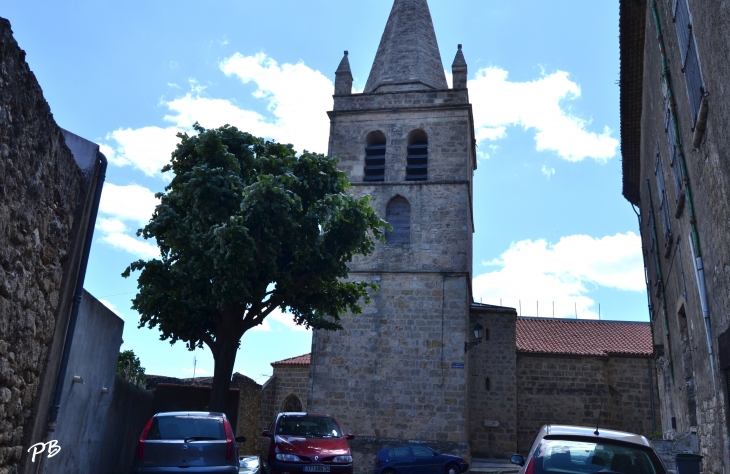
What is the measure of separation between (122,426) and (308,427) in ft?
10.8

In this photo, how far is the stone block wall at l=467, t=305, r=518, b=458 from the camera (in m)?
22.8

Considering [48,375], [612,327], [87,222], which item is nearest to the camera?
[48,375]

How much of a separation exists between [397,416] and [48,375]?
15.2m

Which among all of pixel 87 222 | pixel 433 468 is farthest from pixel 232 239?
pixel 433 468

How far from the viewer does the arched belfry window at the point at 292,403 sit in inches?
1018

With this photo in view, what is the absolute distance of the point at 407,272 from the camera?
21.5m

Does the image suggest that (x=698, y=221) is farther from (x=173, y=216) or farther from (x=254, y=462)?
(x=173, y=216)

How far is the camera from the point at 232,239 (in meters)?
11.7

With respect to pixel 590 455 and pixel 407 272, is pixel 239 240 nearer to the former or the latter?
pixel 590 455

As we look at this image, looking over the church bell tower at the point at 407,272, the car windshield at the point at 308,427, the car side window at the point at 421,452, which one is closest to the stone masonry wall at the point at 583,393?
the church bell tower at the point at 407,272

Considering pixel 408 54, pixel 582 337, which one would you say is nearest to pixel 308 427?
pixel 408 54

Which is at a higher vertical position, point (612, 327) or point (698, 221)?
point (612, 327)

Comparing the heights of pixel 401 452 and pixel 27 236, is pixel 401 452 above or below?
below

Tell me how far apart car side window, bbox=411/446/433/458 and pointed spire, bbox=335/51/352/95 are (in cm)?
1374
